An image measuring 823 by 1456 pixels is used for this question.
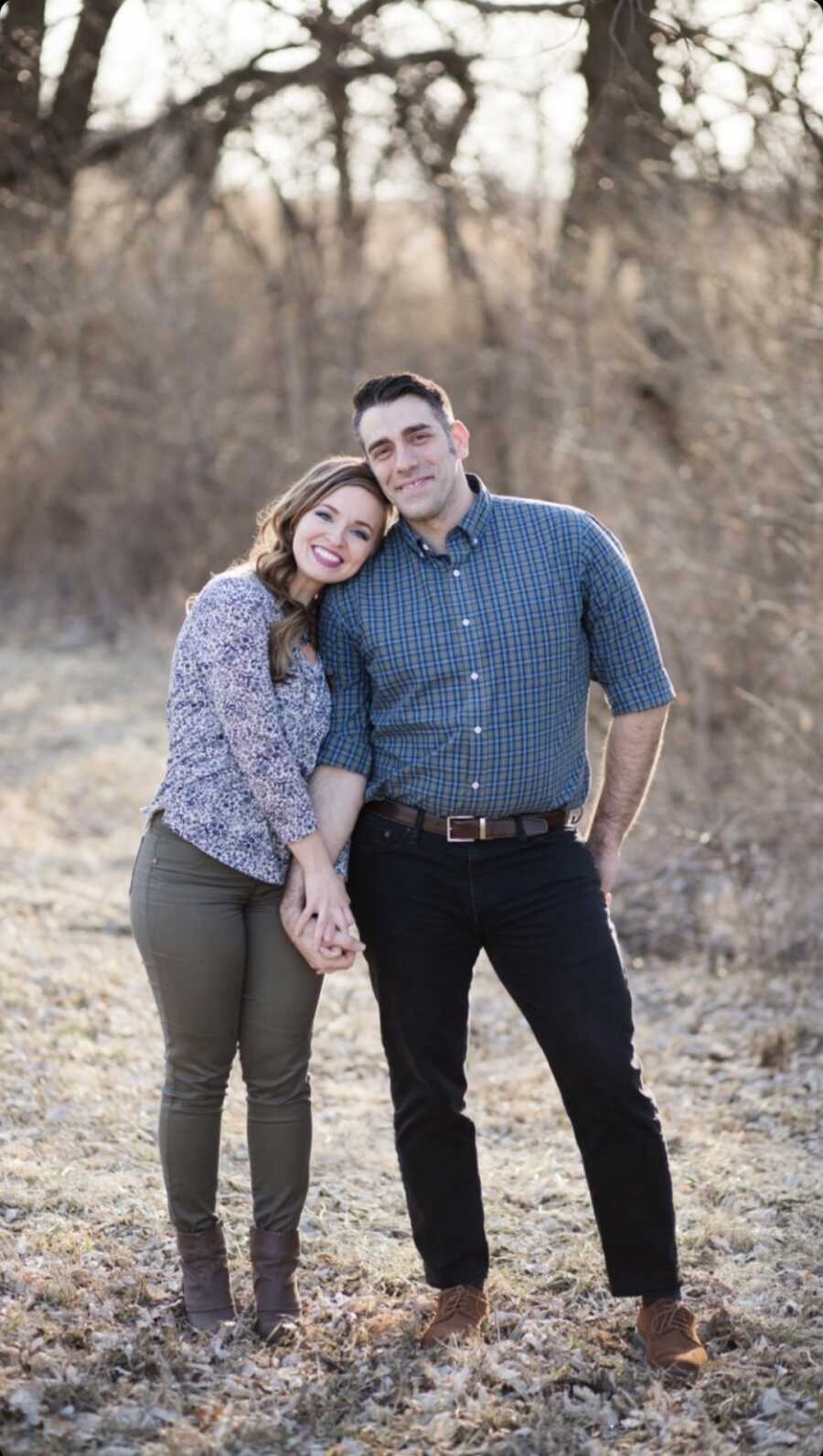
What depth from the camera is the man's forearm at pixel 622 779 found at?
387 centimetres

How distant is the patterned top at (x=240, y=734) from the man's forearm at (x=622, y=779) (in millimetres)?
758

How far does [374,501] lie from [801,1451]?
2.47m

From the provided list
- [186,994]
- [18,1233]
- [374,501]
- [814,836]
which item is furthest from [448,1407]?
[814,836]

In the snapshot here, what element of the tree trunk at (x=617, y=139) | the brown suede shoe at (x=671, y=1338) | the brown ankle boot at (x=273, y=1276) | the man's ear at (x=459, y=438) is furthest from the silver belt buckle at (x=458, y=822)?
the tree trunk at (x=617, y=139)

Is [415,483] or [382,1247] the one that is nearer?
[415,483]

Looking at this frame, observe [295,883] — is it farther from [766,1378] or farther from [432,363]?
[432,363]

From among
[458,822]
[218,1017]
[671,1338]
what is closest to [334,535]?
[458,822]

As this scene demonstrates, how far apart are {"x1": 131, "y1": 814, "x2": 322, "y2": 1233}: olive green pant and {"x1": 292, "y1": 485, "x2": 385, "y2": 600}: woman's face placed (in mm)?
752

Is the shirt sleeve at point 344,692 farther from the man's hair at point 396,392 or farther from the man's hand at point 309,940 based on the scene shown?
the man's hair at point 396,392

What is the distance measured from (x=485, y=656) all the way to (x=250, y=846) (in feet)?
2.42

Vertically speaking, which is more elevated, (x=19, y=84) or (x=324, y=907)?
(x=19, y=84)

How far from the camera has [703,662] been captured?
8.99 meters

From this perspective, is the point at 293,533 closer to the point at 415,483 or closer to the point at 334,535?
the point at 334,535

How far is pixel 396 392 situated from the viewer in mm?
3775
